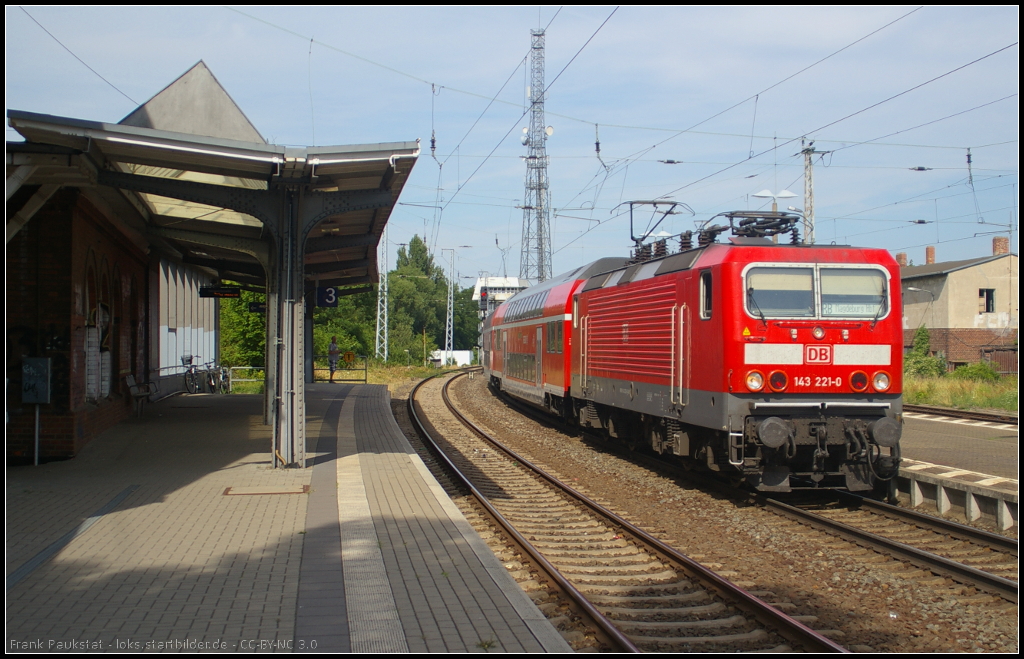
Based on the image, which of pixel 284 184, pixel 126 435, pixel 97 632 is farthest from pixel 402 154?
pixel 126 435

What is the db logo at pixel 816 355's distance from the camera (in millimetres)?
9273

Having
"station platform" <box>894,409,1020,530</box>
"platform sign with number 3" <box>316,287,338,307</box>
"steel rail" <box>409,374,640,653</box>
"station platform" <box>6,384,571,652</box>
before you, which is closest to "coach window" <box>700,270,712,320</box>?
"station platform" <box>894,409,1020,530</box>

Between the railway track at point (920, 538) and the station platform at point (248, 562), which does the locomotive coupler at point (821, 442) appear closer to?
the railway track at point (920, 538)

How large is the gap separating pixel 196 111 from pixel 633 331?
28.7 feet

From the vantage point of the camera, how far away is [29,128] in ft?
27.2

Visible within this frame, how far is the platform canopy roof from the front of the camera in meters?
8.76

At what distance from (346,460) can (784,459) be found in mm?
6347

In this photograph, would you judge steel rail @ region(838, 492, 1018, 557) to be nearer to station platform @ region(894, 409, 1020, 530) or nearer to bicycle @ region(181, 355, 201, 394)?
station platform @ region(894, 409, 1020, 530)

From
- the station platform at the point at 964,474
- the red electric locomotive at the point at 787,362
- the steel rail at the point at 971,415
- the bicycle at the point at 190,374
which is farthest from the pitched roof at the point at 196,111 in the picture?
the steel rail at the point at 971,415

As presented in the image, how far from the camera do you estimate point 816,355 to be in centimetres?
928

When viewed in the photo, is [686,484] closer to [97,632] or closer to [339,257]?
[97,632]

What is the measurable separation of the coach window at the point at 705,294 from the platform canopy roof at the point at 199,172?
150 inches

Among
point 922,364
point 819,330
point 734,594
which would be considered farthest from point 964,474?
point 922,364

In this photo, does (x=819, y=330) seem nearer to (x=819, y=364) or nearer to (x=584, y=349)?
(x=819, y=364)
